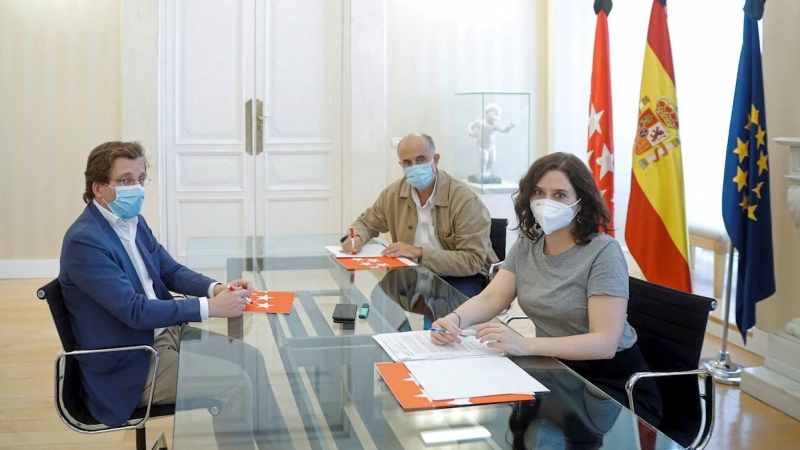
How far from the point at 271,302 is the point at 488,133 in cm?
362

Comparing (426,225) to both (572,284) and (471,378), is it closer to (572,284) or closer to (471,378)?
(572,284)

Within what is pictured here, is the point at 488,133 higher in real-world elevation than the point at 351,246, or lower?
higher

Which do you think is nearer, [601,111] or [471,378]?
[471,378]

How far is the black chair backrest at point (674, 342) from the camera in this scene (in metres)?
2.38

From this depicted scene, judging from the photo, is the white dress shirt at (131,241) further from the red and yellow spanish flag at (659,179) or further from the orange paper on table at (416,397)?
the red and yellow spanish flag at (659,179)

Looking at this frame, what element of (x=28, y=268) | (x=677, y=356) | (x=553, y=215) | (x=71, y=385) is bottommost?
(x=28, y=268)

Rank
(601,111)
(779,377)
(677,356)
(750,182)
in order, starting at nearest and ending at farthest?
(677,356) < (779,377) < (750,182) < (601,111)

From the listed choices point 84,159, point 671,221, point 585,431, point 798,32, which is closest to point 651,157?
point 671,221

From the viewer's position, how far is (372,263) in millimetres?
3365

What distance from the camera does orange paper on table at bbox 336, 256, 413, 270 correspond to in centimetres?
330

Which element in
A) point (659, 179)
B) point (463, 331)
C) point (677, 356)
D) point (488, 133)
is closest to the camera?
point (463, 331)

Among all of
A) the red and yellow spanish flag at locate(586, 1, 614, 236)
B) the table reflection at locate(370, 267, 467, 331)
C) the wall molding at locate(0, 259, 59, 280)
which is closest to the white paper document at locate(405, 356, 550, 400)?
the table reflection at locate(370, 267, 467, 331)

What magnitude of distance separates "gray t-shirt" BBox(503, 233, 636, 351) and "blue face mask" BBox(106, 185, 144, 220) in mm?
1237

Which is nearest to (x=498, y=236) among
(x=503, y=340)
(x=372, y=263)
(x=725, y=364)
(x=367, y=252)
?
(x=367, y=252)
